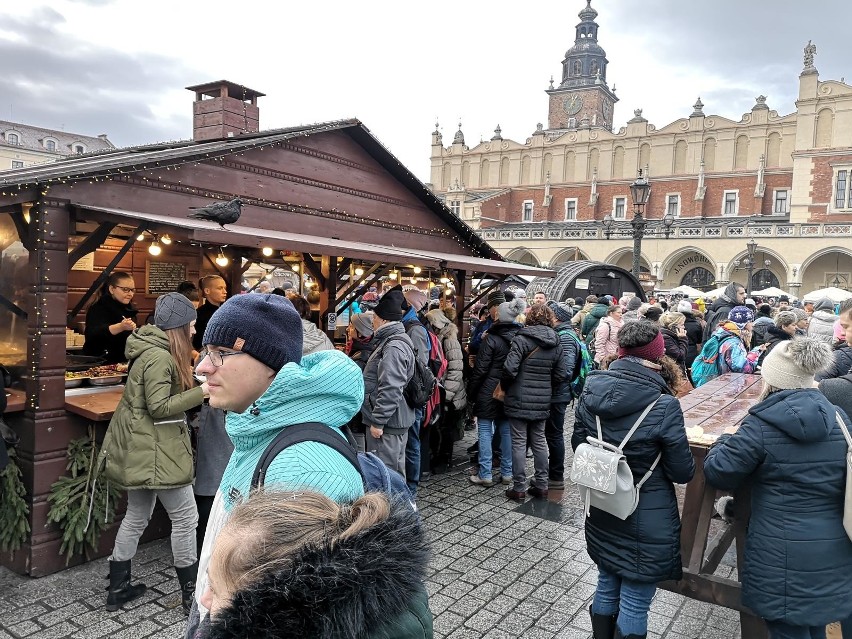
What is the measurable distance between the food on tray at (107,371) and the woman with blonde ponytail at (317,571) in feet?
16.0

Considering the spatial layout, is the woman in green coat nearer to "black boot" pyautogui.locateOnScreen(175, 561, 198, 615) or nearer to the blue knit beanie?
"black boot" pyautogui.locateOnScreen(175, 561, 198, 615)

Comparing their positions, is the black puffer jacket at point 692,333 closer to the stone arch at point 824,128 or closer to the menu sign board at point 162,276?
the menu sign board at point 162,276

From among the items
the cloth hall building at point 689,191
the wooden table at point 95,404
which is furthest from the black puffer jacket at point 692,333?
the cloth hall building at point 689,191

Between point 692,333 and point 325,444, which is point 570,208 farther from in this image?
point 325,444

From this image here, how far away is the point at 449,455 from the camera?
7.13 m

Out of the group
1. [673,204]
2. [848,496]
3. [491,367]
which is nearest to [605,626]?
[848,496]

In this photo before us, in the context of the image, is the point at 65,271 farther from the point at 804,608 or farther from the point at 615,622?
the point at 804,608

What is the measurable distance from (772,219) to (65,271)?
46.4 metres

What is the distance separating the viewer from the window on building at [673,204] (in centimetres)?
4662

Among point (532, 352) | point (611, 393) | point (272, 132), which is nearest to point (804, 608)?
point (611, 393)

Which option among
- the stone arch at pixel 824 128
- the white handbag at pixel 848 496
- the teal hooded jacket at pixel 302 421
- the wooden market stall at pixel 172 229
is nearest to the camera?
the teal hooded jacket at pixel 302 421

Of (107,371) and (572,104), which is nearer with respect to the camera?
(107,371)

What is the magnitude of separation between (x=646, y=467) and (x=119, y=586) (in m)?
3.34

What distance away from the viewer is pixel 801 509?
9.07ft
